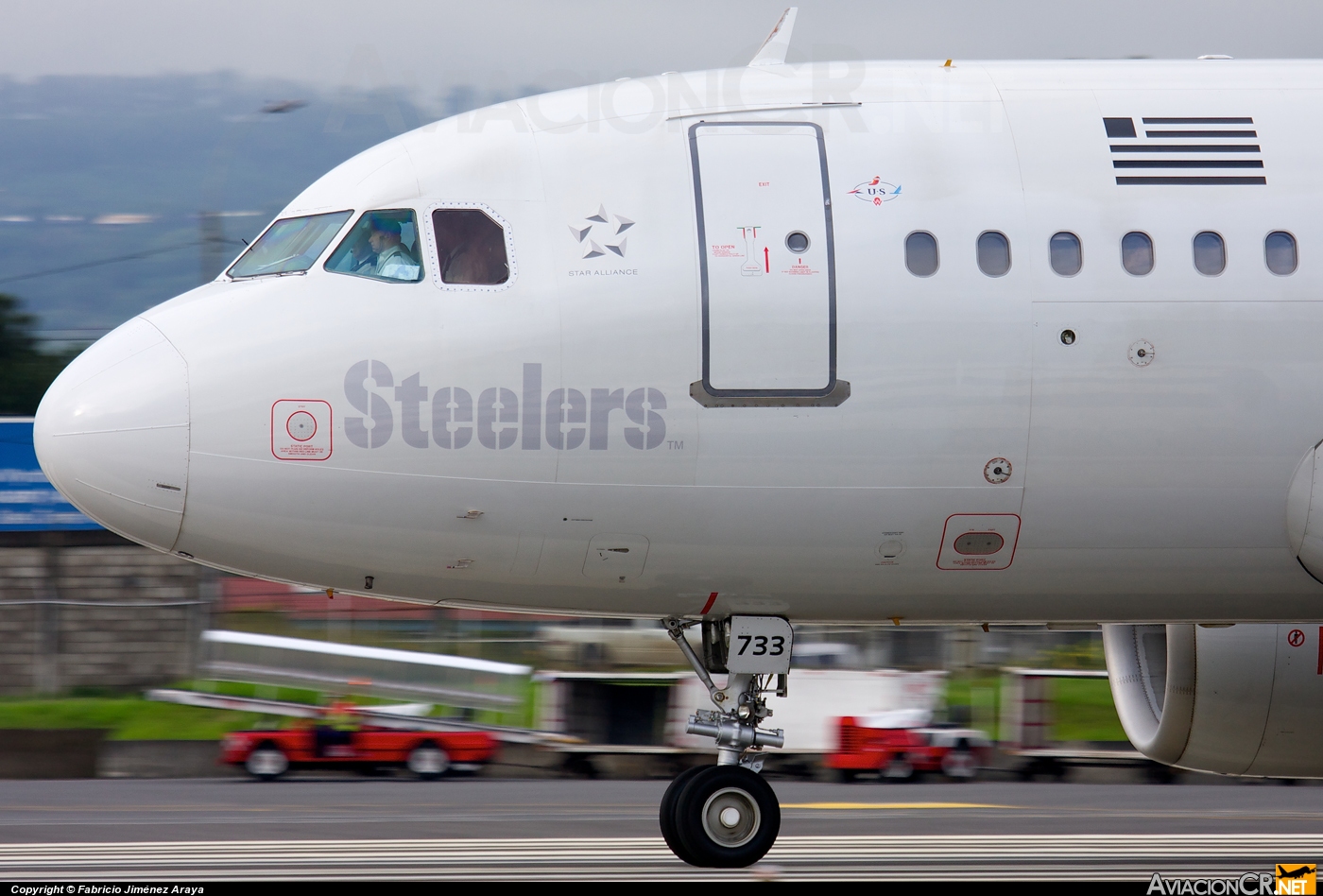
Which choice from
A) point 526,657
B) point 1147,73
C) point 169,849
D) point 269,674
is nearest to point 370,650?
point 269,674

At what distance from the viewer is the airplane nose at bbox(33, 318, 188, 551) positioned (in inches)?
295

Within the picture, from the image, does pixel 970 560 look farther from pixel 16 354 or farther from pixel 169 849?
pixel 16 354

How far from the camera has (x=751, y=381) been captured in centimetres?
781

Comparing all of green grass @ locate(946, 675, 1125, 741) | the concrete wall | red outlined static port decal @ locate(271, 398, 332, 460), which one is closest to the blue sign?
the concrete wall

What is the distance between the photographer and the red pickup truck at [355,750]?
70.8 ft

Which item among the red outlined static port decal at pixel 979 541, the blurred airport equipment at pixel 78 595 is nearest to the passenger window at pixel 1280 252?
the red outlined static port decal at pixel 979 541

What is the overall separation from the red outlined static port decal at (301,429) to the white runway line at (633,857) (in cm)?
400

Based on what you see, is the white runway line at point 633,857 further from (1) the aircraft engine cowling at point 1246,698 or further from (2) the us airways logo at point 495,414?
(2) the us airways logo at point 495,414

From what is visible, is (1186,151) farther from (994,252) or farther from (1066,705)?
(1066,705)

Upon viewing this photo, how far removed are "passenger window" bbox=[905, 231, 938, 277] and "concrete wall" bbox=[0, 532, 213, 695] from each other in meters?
24.5

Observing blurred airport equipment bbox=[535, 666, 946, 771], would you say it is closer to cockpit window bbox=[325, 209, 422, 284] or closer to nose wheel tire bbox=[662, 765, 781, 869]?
nose wheel tire bbox=[662, 765, 781, 869]

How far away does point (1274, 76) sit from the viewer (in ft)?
28.9

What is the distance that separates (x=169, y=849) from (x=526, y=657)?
13127 mm

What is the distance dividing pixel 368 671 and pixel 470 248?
16033mm
